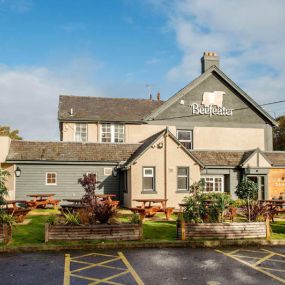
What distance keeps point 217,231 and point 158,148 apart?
11.2 m

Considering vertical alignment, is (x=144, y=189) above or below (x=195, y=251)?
above

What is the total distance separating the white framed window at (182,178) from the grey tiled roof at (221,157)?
10.2ft

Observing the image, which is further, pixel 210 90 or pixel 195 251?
pixel 210 90

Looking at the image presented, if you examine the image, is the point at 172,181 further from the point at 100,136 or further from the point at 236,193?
the point at 100,136

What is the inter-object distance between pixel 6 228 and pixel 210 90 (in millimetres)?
23607

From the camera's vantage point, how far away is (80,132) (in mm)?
29859

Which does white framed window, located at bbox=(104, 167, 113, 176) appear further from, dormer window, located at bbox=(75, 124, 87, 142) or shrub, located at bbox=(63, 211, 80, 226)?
shrub, located at bbox=(63, 211, 80, 226)

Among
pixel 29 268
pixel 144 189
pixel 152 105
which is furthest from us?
pixel 152 105

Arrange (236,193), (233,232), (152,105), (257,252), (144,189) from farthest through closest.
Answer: (152,105) → (236,193) → (144,189) → (233,232) → (257,252)

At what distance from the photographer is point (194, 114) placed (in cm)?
3114

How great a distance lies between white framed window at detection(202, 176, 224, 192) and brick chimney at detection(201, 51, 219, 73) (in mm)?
10630

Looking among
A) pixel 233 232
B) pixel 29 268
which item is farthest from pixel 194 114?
pixel 29 268

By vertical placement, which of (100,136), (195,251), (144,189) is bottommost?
(195,251)

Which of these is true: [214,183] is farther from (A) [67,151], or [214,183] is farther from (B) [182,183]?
(A) [67,151]
